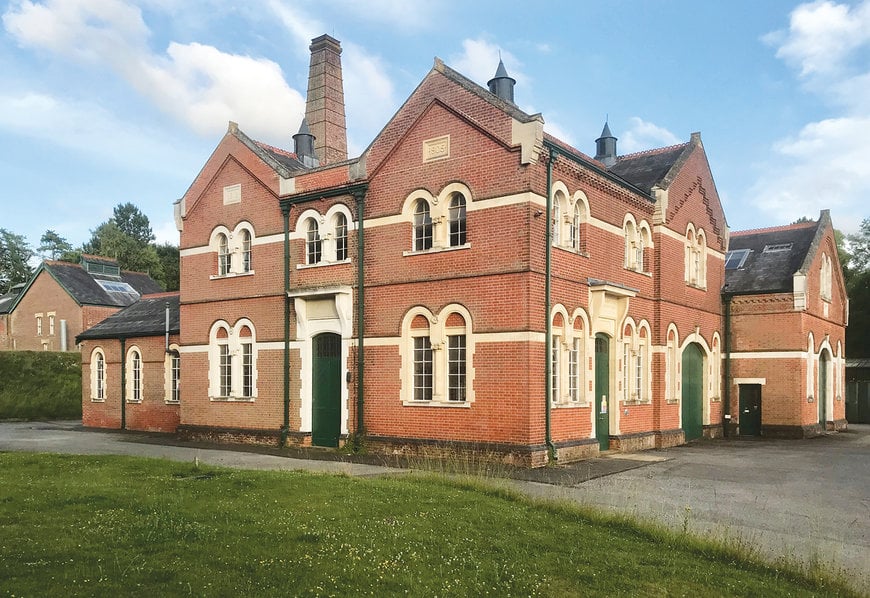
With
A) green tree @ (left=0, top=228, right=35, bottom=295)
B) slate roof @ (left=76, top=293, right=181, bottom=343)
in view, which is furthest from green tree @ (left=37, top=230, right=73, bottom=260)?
slate roof @ (left=76, top=293, right=181, bottom=343)

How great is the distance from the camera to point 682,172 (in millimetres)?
23391

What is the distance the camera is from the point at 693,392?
80.2 feet

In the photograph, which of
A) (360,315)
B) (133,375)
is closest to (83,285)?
(133,375)

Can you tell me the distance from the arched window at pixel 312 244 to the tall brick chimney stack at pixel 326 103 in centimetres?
908

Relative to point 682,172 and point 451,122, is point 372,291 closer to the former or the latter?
point 451,122

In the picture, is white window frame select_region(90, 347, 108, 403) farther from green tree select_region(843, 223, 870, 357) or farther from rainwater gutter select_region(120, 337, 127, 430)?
green tree select_region(843, 223, 870, 357)

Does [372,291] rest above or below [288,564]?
above

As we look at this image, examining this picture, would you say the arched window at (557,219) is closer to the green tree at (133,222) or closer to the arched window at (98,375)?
the arched window at (98,375)

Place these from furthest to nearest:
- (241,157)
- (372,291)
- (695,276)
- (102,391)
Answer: (102,391)
(695,276)
(241,157)
(372,291)

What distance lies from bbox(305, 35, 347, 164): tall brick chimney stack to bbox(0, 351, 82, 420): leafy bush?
17.6 meters

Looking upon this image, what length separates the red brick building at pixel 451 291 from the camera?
53.9 feet

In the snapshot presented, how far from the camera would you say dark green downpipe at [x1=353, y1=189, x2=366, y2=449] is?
18.6 m

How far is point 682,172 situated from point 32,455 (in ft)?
64.3

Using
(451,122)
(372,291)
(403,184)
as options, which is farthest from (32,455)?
(451,122)
